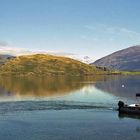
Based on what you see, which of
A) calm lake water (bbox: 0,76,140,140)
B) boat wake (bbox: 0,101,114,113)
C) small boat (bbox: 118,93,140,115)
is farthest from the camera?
boat wake (bbox: 0,101,114,113)

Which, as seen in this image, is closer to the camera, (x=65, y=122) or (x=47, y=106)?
(x=65, y=122)

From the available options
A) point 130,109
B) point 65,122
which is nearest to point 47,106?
point 130,109

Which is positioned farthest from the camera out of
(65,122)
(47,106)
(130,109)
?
(47,106)

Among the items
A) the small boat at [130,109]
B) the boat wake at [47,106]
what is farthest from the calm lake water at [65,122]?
the small boat at [130,109]

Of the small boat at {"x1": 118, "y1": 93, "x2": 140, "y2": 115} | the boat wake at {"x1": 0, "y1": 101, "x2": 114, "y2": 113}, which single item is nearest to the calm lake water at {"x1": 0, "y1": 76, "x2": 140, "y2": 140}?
the boat wake at {"x1": 0, "y1": 101, "x2": 114, "y2": 113}

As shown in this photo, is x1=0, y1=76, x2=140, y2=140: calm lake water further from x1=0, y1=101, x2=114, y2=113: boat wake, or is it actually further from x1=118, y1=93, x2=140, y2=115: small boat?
x1=118, y1=93, x2=140, y2=115: small boat

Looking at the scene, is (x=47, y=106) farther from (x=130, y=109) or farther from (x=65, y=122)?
(x=65, y=122)

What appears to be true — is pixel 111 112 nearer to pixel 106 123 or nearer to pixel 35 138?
pixel 106 123

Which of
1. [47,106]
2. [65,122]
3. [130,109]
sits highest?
[47,106]

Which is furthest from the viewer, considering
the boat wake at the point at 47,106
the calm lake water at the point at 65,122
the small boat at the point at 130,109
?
the boat wake at the point at 47,106

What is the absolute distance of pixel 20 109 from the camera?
107 m

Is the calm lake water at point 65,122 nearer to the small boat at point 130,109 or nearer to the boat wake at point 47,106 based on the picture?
the boat wake at point 47,106

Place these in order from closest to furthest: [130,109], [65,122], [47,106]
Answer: [65,122]
[130,109]
[47,106]

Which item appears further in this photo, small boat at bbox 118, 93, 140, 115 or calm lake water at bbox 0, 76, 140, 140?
small boat at bbox 118, 93, 140, 115
